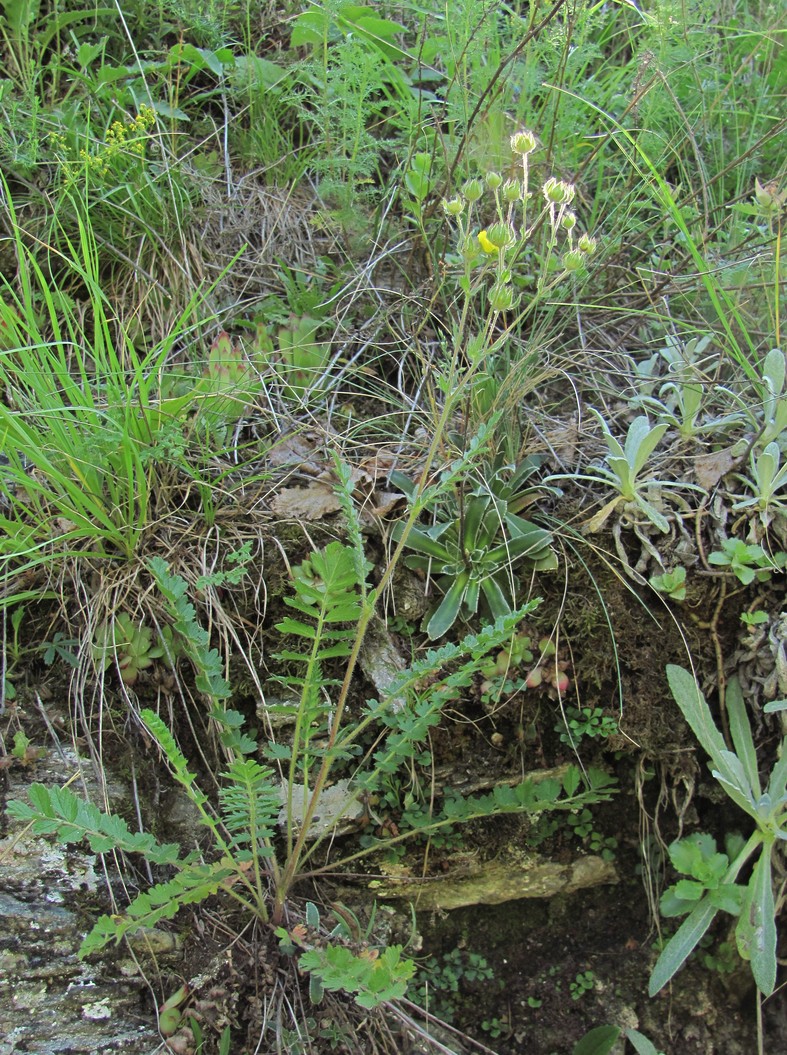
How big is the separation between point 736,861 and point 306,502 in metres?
1.26

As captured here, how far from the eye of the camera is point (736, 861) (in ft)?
5.88

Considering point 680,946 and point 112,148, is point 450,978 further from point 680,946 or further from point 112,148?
point 112,148

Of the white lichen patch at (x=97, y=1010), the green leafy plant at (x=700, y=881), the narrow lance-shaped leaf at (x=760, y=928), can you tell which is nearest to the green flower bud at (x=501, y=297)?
the green leafy plant at (x=700, y=881)

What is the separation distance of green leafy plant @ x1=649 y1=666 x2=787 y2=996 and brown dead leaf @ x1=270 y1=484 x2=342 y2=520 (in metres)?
0.86

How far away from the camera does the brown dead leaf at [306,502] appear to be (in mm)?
1968

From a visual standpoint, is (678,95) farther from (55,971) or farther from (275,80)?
(55,971)

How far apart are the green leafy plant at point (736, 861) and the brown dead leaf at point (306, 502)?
33.8 inches

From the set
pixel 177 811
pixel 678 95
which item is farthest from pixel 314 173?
pixel 177 811

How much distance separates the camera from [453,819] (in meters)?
1.70

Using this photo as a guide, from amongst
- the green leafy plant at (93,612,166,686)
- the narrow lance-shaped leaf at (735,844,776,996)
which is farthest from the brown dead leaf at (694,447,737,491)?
the green leafy plant at (93,612,166,686)

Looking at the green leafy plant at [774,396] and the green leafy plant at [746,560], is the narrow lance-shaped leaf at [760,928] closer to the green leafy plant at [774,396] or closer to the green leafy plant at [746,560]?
the green leafy plant at [746,560]

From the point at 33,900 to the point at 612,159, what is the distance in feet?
8.34

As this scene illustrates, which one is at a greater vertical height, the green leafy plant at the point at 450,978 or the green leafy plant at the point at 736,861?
the green leafy plant at the point at 736,861

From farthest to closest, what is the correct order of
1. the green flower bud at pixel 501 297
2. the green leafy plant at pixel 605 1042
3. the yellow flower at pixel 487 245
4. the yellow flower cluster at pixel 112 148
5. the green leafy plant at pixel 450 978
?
the yellow flower cluster at pixel 112 148, the green leafy plant at pixel 450 978, the green leafy plant at pixel 605 1042, the yellow flower at pixel 487 245, the green flower bud at pixel 501 297
